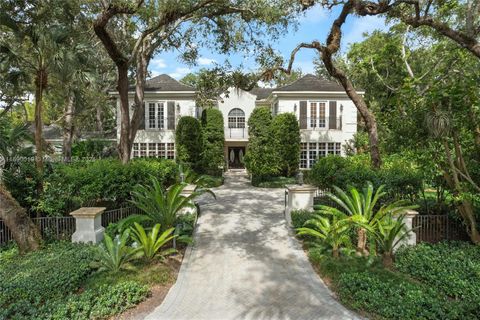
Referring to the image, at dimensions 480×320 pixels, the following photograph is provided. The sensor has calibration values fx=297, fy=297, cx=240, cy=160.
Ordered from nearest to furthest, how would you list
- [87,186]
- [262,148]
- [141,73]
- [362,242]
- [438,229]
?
[362,242] < [438,229] < [87,186] < [141,73] < [262,148]

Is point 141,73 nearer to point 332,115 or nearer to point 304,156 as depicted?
point 304,156

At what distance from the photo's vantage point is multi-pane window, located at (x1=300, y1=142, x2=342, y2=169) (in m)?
22.0

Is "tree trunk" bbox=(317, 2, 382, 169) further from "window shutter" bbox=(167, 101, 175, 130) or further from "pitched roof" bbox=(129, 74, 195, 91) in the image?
"window shutter" bbox=(167, 101, 175, 130)

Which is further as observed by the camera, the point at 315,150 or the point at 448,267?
the point at 315,150

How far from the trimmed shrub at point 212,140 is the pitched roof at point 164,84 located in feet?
10.1

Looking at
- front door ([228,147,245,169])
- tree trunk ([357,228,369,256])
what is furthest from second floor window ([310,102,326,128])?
tree trunk ([357,228,369,256])

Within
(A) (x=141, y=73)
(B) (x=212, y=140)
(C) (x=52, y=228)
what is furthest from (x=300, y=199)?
(B) (x=212, y=140)

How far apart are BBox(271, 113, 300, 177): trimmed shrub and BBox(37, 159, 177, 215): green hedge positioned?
34.6 ft

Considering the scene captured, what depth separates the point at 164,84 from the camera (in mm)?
22281

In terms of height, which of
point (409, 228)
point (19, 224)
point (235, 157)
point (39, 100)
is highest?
point (39, 100)

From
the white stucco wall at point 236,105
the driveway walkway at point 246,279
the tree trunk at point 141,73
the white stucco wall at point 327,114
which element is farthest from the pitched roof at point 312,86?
the driveway walkway at point 246,279

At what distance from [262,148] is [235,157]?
1030 centimetres

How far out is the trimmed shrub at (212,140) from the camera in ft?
63.8

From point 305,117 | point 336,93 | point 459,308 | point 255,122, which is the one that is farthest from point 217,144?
point 459,308
